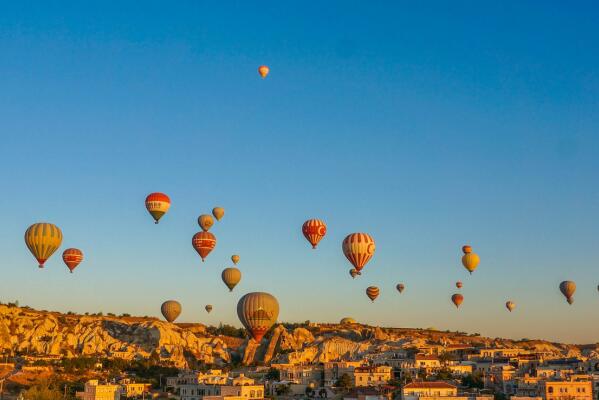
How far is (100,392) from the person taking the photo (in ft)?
257

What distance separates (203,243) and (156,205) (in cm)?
869

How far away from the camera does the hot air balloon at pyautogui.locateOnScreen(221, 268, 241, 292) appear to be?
9256 centimetres

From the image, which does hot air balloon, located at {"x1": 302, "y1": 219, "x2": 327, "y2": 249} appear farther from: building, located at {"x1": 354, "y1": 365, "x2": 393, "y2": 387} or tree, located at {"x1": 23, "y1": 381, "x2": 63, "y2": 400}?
tree, located at {"x1": 23, "y1": 381, "x2": 63, "y2": 400}

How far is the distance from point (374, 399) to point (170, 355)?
51331 millimetres

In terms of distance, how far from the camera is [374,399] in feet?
227

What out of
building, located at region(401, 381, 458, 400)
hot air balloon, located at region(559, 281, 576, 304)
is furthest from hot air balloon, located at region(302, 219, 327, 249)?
hot air balloon, located at region(559, 281, 576, 304)

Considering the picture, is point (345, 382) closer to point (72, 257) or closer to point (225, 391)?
point (225, 391)

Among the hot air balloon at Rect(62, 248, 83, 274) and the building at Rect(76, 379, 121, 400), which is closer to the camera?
the building at Rect(76, 379, 121, 400)

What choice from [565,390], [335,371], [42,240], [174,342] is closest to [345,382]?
[335,371]

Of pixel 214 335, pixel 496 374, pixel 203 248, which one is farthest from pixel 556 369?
pixel 214 335

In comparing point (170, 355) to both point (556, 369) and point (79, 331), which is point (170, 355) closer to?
point (79, 331)

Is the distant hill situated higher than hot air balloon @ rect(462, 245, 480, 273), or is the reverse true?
hot air balloon @ rect(462, 245, 480, 273)

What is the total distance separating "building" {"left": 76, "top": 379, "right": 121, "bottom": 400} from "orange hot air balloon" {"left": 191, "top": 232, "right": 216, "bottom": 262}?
49.4 ft

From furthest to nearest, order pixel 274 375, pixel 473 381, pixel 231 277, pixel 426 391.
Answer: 1. pixel 231 277
2. pixel 274 375
3. pixel 473 381
4. pixel 426 391
